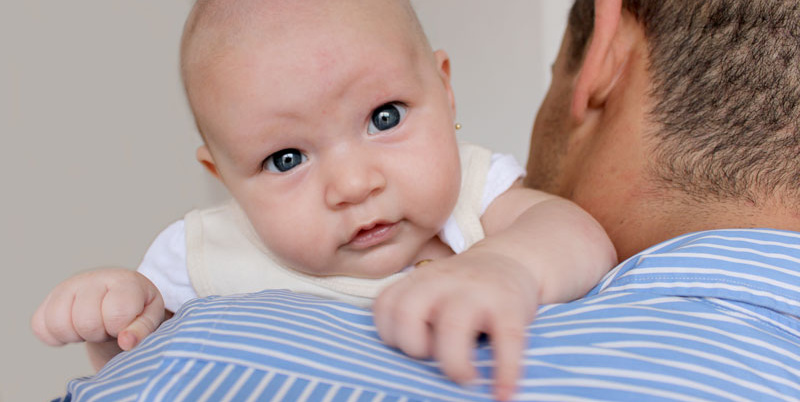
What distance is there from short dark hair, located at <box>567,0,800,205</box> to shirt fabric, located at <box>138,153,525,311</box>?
8.8 inches

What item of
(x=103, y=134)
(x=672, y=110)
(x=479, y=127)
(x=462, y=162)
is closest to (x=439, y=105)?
(x=462, y=162)

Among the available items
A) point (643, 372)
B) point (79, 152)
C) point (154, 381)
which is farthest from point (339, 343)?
point (79, 152)

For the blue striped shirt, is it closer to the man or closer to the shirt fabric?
the man

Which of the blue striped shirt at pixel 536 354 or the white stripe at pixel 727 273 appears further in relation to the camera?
the white stripe at pixel 727 273

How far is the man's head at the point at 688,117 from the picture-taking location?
33.3 inches

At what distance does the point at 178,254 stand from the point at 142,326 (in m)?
0.25

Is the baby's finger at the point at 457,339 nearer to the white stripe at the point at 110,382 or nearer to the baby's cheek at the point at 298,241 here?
the white stripe at the point at 110,382

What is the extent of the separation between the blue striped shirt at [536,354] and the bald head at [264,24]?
13.6 inches

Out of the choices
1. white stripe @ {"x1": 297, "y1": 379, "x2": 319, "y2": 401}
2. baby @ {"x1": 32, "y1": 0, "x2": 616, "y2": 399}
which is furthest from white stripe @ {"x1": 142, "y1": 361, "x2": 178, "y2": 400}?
baby @ {"x1": 32, "y1": 0, "x2": 616, "y2": 399}

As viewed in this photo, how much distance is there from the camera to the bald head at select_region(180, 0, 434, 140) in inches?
32.4

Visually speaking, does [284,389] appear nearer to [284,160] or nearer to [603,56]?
[284,160]

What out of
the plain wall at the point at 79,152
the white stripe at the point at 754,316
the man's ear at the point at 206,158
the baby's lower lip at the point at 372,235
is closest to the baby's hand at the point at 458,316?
the white stripe at the point at 754,316

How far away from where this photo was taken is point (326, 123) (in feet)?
2.66

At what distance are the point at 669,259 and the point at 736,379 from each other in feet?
0.50
